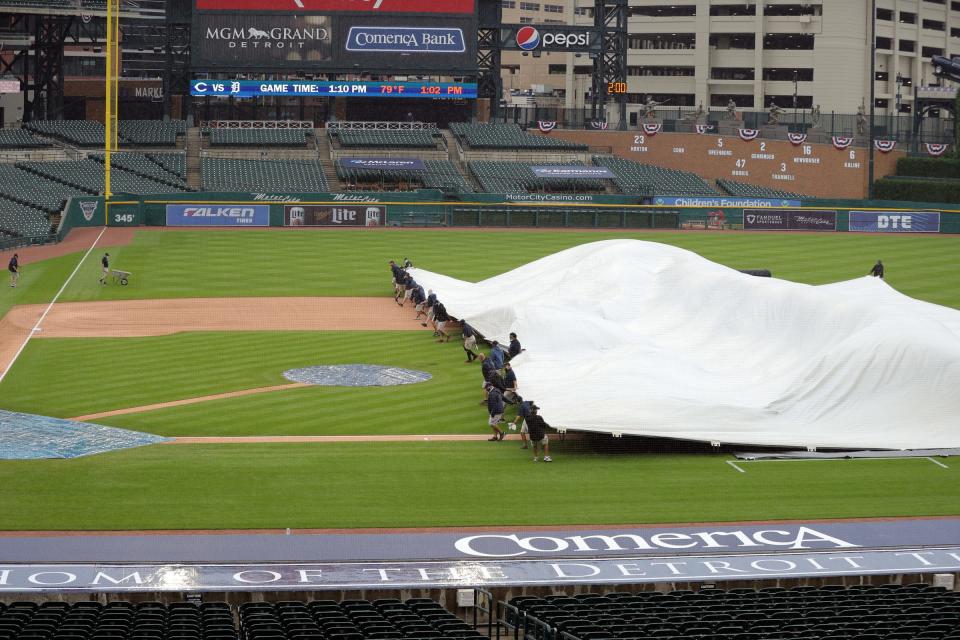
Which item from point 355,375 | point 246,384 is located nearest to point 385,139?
point 355,375

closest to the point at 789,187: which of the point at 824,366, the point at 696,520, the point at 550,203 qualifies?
the point at 550,203

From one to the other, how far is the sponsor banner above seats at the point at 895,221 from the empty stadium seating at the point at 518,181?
18.5 m

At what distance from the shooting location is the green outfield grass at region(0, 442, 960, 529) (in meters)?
20.8

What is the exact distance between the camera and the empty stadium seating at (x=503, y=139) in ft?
300

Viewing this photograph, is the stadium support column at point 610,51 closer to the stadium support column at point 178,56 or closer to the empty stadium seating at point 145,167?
the stadium support column at point 178,56

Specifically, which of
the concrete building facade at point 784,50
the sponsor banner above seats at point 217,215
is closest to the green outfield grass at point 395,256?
the sponsor banner above seats at point 217,215

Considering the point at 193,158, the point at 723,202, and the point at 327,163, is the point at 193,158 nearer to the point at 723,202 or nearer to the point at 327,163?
the point at 327,163

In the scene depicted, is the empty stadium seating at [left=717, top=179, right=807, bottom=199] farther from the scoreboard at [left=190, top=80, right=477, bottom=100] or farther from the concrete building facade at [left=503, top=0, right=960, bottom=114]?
the concrete building facade at [left=503, top=0, right=960, bottom=114]

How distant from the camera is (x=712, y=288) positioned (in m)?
33.4

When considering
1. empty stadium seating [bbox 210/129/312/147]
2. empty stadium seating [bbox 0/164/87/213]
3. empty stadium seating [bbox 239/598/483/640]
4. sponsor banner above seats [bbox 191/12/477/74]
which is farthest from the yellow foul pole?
empty stadium seating [bbox 239/598/483/640]

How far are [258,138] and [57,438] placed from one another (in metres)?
65.0

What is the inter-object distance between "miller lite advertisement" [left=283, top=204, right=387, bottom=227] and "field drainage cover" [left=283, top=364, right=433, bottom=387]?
40301 millimetres

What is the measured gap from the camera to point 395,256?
5975cm

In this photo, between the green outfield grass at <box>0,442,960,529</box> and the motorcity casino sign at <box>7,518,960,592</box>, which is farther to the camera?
the green outfield grass at <box>0,442,960,529</box>
